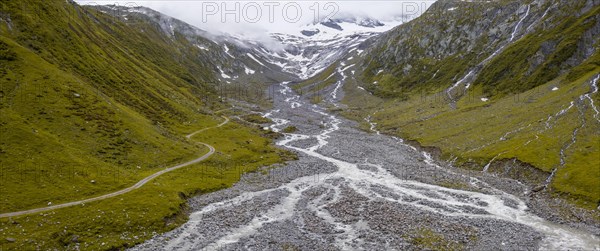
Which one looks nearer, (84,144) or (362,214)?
(362,214)

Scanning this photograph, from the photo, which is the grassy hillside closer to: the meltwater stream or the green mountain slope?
the meltwater stream

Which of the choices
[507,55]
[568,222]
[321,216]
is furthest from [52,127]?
[507,55]

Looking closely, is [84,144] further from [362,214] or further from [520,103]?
[520,103]

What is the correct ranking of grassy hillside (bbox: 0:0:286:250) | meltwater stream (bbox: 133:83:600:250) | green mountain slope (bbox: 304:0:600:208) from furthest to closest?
green mountain slope (bbox: 304:0:600:208) → grassy hillside (bbox: 0:0:286:250) → meltwater stream (bbox: 133:83:600:250)

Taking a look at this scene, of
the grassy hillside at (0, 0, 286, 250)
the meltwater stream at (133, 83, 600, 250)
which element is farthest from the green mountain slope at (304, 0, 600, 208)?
the grassy hillside at (0, 0, 286, 250)

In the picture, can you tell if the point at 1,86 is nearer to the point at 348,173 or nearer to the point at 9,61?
the point at 9,61

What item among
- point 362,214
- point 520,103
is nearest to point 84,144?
point 362,214
